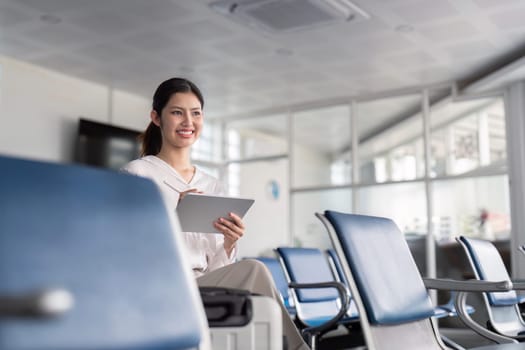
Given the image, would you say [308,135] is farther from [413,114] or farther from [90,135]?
[90,135]

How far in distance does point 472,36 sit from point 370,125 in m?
2.78

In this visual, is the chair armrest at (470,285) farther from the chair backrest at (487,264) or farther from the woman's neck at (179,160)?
the chair backrest at (487,264)

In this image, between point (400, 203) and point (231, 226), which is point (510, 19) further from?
point (231, 226)

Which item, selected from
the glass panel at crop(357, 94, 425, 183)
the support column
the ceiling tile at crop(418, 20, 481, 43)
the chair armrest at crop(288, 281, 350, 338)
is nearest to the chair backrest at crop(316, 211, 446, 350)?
the chair armrest at crop(288, 281, 350, 338)

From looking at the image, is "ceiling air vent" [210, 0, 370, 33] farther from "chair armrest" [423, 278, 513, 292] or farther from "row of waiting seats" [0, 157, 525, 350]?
"row of waiting seats" [0, 157, 525, 350]

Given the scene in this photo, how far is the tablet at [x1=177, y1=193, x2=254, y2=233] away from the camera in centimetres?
182

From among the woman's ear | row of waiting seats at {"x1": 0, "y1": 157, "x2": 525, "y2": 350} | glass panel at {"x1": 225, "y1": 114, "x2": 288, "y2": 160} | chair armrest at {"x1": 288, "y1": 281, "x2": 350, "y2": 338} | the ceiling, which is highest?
the ceiling

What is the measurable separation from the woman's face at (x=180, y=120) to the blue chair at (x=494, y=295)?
150 centimetres

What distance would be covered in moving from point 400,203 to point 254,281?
7647mm

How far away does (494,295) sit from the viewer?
316 centimetres

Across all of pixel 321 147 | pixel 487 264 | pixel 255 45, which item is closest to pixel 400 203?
pixel 321 147

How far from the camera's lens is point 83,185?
3.12 ft

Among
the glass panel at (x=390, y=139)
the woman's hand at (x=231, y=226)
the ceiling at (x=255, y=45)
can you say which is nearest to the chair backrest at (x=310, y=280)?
the woman's hand at (x=231, y=226)

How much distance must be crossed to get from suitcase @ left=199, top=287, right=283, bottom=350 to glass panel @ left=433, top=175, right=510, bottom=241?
7.51m
